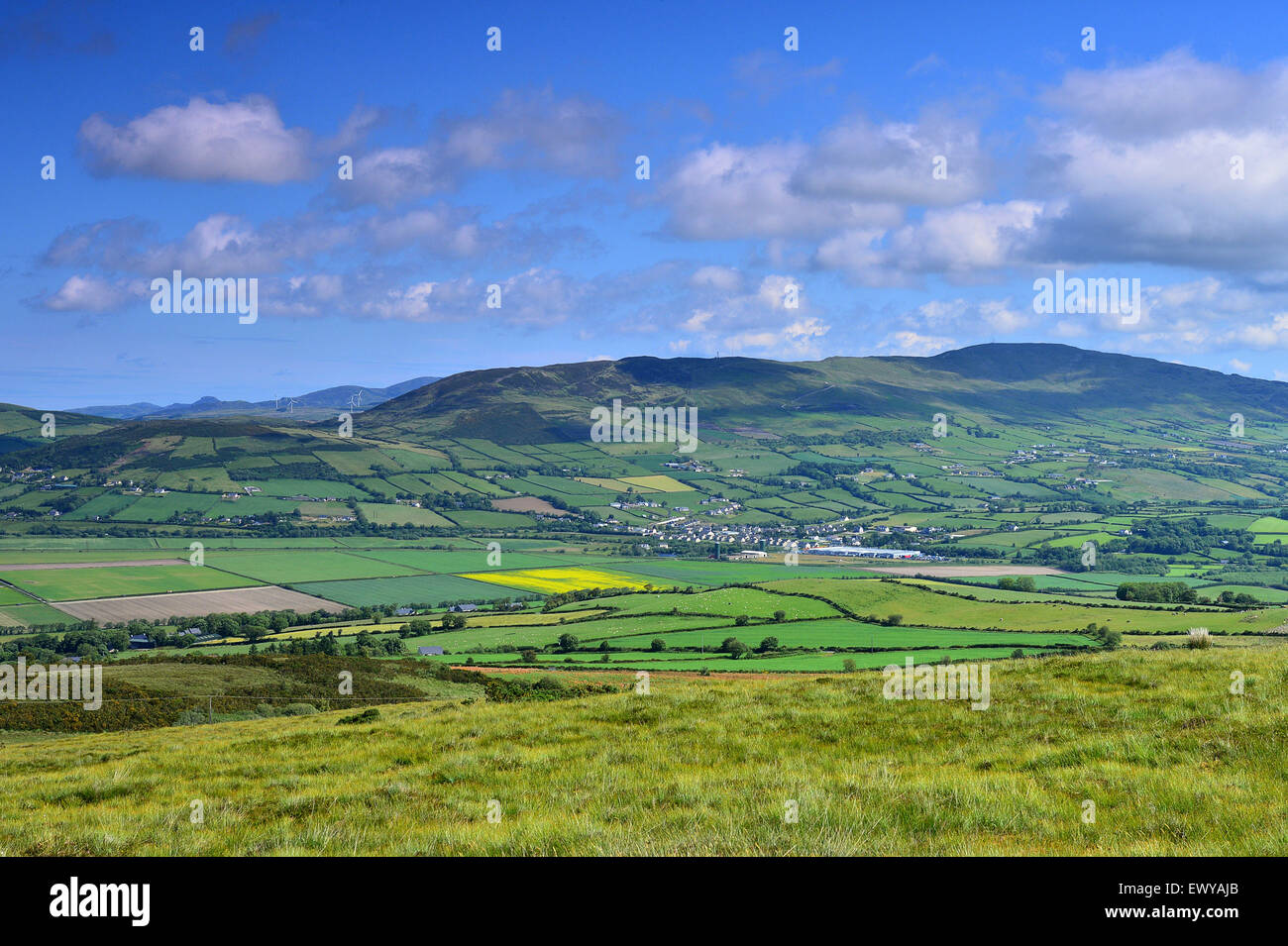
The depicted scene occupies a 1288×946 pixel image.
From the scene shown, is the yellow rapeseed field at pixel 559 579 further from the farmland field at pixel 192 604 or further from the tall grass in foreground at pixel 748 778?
the tall grass in foreground at pixel 748 778

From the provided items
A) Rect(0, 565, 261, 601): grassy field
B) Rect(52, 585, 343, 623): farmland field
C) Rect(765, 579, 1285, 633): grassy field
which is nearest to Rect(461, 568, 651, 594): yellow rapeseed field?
Rect(52, 585, 343, 623): farmland field

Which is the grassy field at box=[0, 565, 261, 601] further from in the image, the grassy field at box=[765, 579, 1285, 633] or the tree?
→ the tree

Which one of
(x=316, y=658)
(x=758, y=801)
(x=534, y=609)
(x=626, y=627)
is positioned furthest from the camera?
(x=534, y=609)

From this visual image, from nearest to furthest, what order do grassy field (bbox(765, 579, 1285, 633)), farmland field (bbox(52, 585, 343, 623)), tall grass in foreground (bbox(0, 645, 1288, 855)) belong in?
1. tall grass in foreground (bbox(0, 645, 1288, 855))
2. grassy field (bbox(765, 579, 1285, 633))
3. farmland field (bbox(52, 585, 343, 623))

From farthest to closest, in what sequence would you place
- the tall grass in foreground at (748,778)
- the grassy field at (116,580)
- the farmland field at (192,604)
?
the grassy field at (116,580), the farmland field at (192,604), the tall grass in foreground at (748,778)

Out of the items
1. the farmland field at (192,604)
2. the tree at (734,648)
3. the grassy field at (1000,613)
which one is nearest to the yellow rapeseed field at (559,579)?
the farmland field at (192,604)
